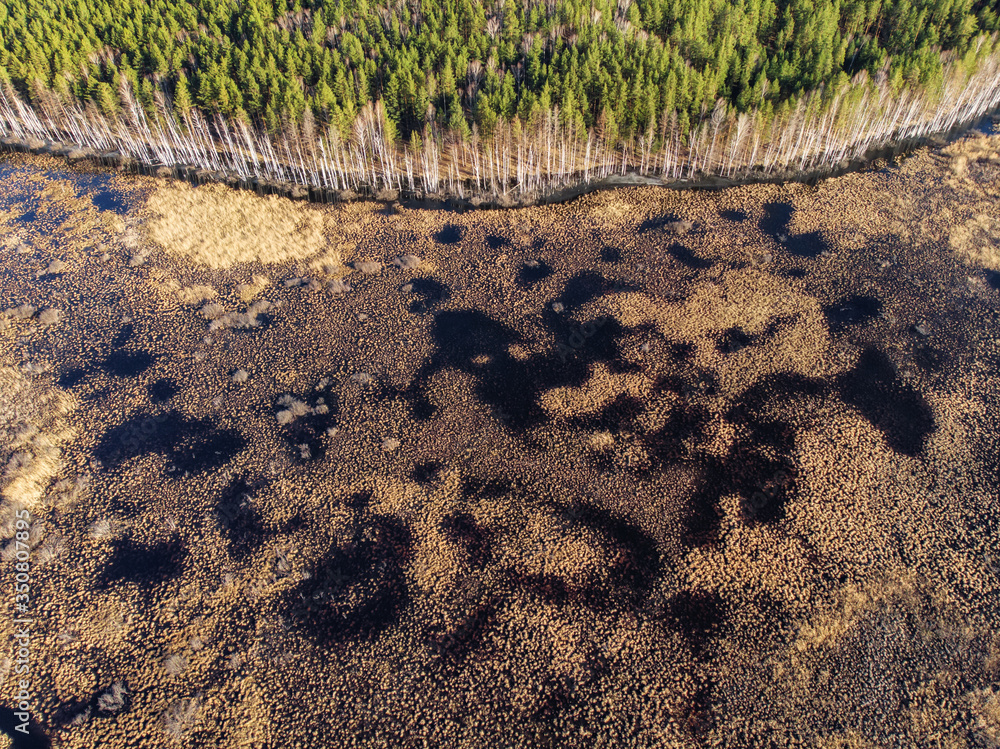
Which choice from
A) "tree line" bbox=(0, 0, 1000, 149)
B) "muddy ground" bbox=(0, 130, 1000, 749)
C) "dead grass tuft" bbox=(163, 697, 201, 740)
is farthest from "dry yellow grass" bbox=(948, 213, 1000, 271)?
"dead grass tuft" bbox=(163, 697, 201, 740)

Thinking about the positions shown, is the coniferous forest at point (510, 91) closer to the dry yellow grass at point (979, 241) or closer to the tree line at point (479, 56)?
the tree line at point (479, 56)

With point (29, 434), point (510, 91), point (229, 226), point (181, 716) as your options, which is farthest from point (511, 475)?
point (510, 91)

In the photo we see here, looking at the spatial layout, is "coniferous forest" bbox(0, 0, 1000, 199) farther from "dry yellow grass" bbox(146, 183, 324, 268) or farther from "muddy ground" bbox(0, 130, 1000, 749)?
"muddy ground" bbox(0, 130, 1000, 749)

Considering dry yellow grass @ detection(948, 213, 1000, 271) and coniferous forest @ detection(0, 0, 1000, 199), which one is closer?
dry yellow grass @ detection(948, 213, 1000, 271)

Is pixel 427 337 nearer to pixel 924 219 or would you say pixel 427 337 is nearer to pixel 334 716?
pixel 334 716

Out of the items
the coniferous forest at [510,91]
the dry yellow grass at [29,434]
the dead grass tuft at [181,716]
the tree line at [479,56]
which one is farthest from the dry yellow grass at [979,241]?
the dry yellow grass at [29,434]

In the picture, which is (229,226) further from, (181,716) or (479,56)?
(181,716)
